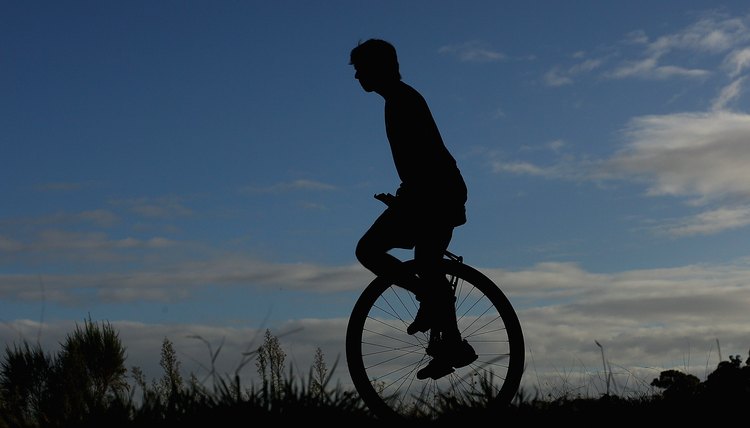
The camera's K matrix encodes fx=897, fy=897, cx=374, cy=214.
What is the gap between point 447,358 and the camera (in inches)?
295

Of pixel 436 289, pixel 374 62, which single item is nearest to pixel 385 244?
pixel 436 289

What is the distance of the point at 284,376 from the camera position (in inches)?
249

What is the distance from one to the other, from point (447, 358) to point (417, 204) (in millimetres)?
1340

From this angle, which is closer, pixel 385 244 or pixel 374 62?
pixel 374 62

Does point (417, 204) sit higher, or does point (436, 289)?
point (417, 204)

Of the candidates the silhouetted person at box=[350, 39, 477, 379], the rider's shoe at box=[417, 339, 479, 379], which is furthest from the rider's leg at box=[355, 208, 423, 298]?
the rider's shoe at box=[417, 339, 479, 379]

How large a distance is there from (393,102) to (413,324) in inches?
73.4

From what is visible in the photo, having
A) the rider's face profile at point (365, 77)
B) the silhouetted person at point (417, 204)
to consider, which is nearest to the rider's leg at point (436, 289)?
the silhouetted person at point (417, 204)

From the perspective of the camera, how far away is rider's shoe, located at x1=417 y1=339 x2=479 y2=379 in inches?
295

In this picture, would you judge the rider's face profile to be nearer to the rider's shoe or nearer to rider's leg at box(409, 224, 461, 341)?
rider's leg at box(409, 224, 461, 341)

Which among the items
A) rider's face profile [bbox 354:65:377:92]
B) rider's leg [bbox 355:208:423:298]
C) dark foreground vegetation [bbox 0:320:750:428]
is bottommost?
dark foreground vegetation [bbox 0:320:750:428]

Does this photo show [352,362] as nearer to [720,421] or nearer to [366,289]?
[366,289]

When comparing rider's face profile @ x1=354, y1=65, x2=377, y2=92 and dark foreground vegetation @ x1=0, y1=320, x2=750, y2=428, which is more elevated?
rider's face profile @ x1=354, y1=65, x2=377, y2=92

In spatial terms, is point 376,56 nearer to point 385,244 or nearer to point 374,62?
point 374,62
